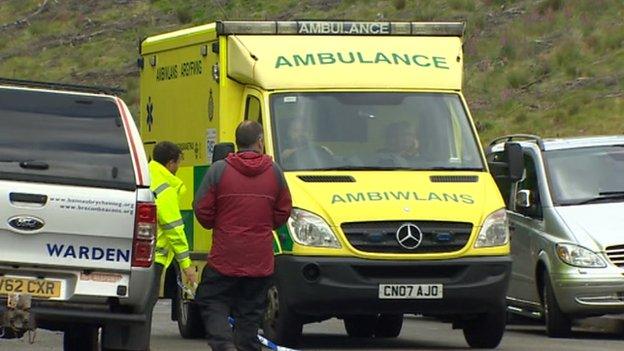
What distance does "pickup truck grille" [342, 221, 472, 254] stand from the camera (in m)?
15.2

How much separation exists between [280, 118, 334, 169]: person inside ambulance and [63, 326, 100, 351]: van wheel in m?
2.82

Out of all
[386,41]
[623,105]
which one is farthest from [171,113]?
[623,105]

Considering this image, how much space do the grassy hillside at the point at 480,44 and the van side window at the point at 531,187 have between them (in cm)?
1506

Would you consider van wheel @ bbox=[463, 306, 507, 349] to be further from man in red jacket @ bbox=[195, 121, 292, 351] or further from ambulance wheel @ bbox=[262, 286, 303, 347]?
man in red jacket @ bbox=[195, 121, 292, 351]

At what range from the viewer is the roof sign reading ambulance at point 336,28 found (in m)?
16.7

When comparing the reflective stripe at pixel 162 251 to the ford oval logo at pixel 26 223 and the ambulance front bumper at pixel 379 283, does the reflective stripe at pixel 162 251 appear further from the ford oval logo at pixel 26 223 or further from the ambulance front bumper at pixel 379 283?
the ford oval logo at pixel 26 223

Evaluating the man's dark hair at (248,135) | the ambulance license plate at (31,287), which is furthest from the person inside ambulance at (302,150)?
the ambulance license plate at (31,287)

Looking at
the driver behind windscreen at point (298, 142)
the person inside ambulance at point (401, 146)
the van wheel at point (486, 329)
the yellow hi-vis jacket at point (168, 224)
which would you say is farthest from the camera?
the person inside ambulance at point (401, 146)

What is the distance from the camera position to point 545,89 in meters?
39.0

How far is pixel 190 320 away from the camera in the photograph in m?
18.0

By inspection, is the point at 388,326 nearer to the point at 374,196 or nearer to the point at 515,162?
the point at 515,162

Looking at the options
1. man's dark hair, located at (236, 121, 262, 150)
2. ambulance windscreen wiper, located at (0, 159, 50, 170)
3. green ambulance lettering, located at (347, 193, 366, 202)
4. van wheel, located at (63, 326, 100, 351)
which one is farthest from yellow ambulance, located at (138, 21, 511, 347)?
ambulance windscreen wiper, located at (0, 159, 50, 170)

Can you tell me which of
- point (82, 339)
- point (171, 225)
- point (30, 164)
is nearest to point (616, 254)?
point (171, 225)

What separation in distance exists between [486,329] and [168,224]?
3.08 m
